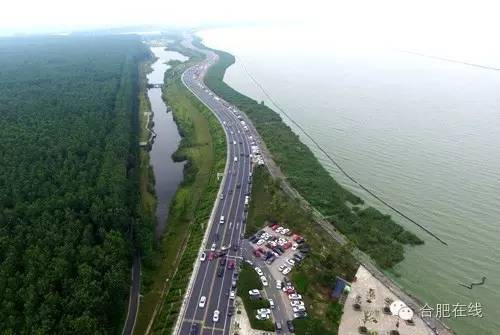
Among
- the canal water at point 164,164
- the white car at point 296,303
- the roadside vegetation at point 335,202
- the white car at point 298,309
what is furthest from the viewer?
the canal water at point 164,164

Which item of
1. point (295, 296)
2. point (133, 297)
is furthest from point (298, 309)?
point (133, 297)

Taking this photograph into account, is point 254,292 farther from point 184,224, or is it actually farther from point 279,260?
point 184,224

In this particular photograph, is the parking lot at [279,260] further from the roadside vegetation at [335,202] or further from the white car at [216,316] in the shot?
the roadside vegetation at [335,202]

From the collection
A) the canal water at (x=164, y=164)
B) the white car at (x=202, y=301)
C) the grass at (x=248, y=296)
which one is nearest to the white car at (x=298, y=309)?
the grass at (x=248, y=296)

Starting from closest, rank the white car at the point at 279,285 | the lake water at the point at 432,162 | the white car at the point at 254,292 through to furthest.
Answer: the white car at the point at 254,292 → the white car at the point at 279,285 → the lake water at the point at 432,162

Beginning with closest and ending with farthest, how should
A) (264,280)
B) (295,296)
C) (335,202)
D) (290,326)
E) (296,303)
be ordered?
(290,326) → (296,303) → (295,296) → (264,280) → (335,202)
